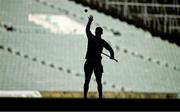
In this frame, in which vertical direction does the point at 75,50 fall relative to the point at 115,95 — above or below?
above

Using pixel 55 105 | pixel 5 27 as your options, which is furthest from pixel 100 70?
pixel 5 27

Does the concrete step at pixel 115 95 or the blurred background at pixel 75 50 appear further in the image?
the blurred background at pixel 75 50

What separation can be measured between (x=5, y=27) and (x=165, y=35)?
4921mm

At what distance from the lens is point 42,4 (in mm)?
14242

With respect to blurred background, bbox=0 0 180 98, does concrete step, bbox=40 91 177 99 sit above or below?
below

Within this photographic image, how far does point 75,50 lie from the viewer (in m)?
13.9

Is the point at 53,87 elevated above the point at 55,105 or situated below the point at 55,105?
below

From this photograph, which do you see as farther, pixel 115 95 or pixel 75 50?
pixel 75 50

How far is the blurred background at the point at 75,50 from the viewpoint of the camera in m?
13.2

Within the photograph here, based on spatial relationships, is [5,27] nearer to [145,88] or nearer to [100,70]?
[145,88]

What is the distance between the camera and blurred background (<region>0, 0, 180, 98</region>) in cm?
1325

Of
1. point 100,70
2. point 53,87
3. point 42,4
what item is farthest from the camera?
point 42,4

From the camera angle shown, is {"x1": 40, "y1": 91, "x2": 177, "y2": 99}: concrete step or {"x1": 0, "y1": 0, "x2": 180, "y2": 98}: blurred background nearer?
{"x1": 40, "y1": 91, "x2": 177, "y2": 99}: concrete step

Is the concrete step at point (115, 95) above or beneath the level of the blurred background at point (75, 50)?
beneath
